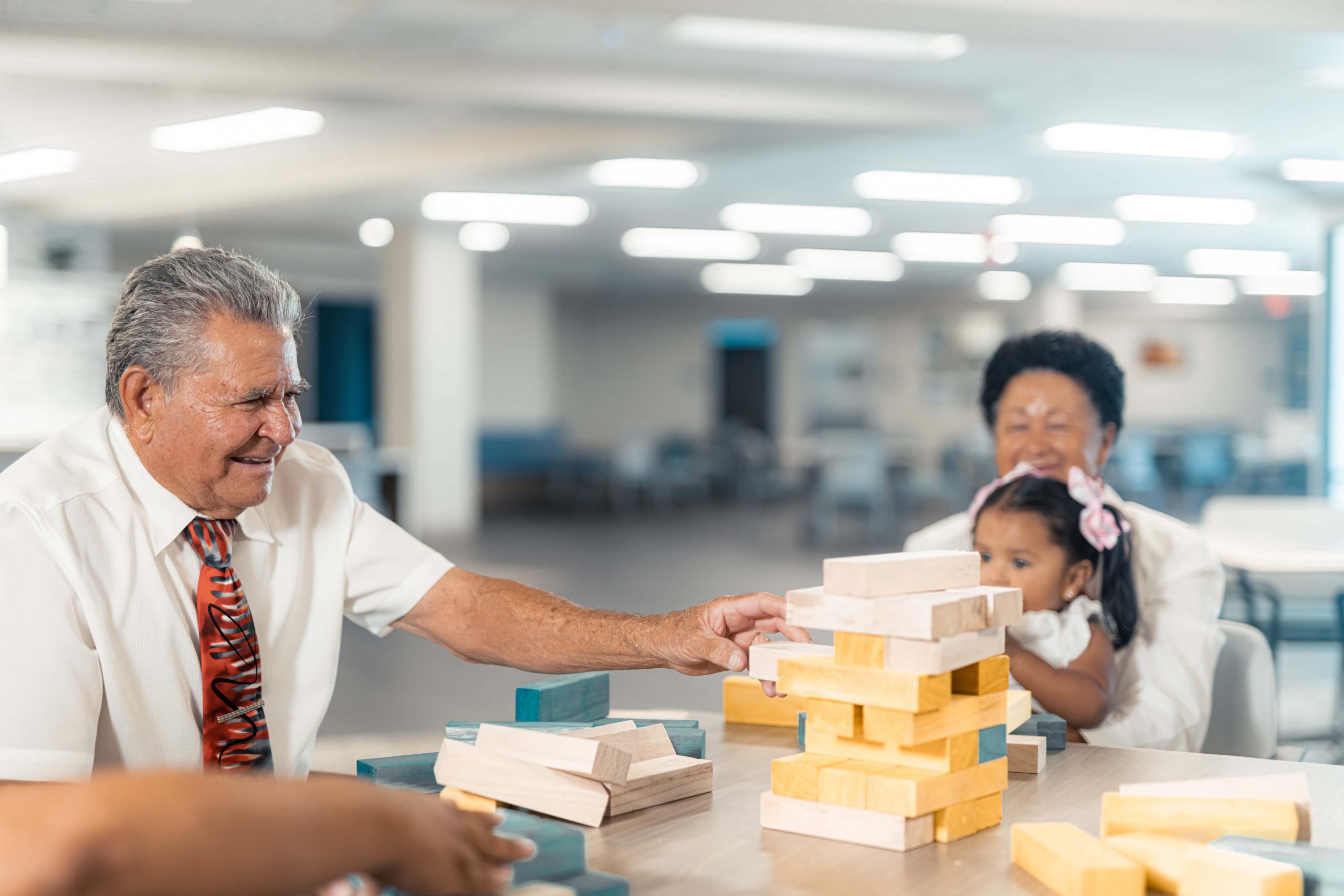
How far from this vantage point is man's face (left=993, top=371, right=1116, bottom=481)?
235 centimetres

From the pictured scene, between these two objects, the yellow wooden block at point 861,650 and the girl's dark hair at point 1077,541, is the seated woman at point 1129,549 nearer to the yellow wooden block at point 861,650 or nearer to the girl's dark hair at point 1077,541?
the girl's dark hair at point 1077,541

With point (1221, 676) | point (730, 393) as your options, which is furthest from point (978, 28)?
point (730, 393)

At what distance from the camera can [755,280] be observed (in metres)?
16.8

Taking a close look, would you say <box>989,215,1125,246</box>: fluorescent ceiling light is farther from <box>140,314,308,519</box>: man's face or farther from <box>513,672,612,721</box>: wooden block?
<box>140,314,308,519</box>: man's face

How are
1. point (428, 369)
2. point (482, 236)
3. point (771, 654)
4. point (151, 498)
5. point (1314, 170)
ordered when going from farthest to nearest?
point (482, 236) < point (428, 369) < point (1314, 170) < point (151, 498) < point (771, 654)

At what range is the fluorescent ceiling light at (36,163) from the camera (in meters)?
7.89

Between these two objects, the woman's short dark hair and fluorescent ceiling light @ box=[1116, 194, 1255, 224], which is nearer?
the woman's short dark hair

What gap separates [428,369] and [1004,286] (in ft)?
30.4

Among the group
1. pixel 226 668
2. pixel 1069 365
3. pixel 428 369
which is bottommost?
pixel 226 668

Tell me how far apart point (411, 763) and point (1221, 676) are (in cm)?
150

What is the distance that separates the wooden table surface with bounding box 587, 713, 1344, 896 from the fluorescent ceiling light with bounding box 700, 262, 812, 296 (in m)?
13.4

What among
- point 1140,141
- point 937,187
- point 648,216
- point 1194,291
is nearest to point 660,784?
point 1140,141

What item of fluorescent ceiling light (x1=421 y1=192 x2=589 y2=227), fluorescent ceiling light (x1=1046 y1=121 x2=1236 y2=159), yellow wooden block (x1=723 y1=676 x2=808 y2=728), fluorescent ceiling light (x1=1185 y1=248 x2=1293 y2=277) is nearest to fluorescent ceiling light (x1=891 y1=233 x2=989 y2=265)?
fluorescent ceiling light (x1=1185 y1=248 x2=1293 y2=277)

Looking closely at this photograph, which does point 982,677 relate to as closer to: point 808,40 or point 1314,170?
point 808,40
